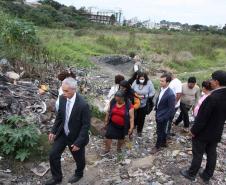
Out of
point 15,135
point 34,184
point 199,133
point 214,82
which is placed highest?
point 214,82

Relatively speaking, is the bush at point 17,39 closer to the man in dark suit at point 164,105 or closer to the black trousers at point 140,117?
the black trousers at point 140,117

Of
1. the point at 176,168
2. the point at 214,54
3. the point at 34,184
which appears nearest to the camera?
the point at 34,184

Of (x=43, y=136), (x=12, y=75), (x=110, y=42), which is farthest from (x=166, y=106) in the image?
(x=110, y=42)

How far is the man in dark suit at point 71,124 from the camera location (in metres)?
4.73

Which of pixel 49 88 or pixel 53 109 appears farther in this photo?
pixel 49 88

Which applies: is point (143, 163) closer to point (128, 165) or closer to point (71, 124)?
point (128, 165)

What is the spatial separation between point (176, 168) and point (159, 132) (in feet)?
2.58

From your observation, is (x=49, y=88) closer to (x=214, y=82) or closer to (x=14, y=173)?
(x=14, y=173)

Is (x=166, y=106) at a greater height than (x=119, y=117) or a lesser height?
greater

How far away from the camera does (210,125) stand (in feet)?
16.5

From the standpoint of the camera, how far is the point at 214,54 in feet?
86.8

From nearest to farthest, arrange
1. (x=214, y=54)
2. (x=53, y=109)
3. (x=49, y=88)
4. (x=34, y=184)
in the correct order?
(x=34, y=184)
(x=53, y=109)
(x=49, y=88)
(x=214, y=54)

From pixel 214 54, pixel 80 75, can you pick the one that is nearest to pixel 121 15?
pixel 214 54

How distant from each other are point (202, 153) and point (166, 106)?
1.19 m
